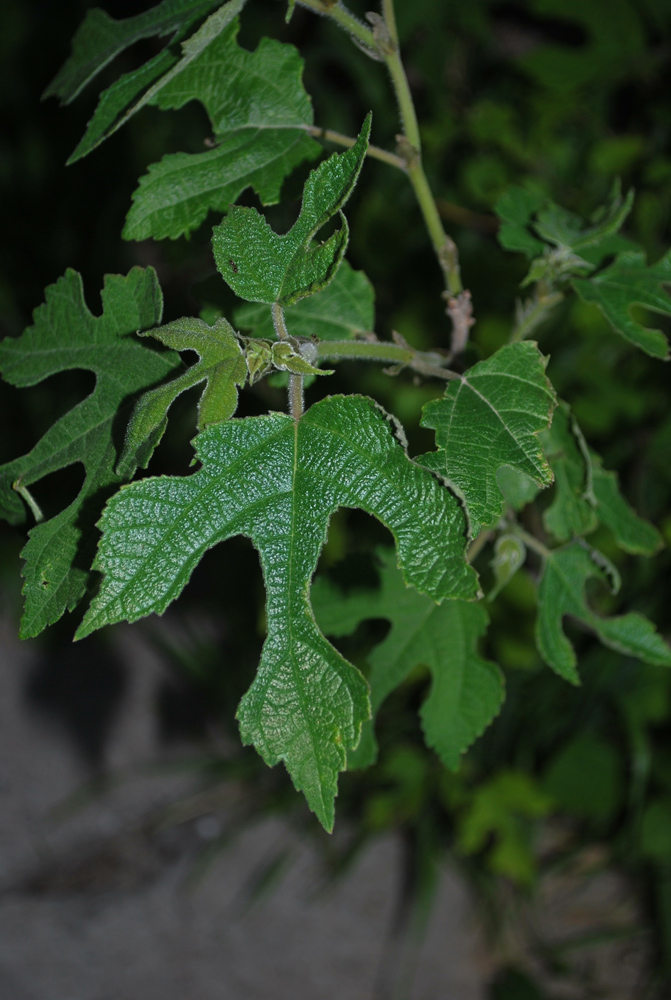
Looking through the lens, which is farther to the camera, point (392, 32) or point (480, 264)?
point (480, 264)

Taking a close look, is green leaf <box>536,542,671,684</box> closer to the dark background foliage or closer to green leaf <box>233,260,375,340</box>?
green leaf <box>233,260,375,340</box>

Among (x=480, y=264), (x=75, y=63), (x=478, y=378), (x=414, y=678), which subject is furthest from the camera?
(x=414, y=678)

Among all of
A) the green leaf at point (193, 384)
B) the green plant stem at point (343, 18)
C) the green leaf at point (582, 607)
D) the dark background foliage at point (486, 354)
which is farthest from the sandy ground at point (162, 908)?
the green plant stem at point (343, 18)

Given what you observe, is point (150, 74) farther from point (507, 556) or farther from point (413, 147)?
point (507, 556)

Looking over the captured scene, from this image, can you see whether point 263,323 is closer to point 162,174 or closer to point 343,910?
point 162,174

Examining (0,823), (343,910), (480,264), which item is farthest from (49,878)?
(480,264)

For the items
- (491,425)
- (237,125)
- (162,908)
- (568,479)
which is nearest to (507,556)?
(568,479)
